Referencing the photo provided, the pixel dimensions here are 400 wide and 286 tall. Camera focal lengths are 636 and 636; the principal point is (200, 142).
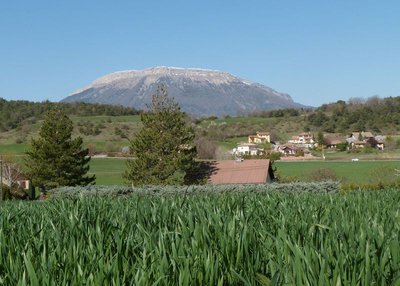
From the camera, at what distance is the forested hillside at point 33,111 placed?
114 metres

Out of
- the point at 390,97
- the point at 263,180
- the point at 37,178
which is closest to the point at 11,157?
the point at 37,178

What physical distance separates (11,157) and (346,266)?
6969cm

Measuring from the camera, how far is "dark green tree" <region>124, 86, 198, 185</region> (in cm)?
5040

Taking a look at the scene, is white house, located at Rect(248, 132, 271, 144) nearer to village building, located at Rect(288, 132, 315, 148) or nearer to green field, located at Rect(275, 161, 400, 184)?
village building, located at Rect(288, 132, 315, 148)

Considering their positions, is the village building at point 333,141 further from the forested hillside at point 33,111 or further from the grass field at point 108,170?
the forested hillside at point 33,111

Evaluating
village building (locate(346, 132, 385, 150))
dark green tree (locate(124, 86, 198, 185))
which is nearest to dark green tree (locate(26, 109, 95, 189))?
dark green tree (locate(124, 86, 198, 185))

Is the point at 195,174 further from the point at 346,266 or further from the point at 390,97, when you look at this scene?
the point at 390,97

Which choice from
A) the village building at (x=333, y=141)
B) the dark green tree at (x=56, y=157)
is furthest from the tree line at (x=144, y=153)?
the village building at (x=333, y=141)

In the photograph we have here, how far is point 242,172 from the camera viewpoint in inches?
1966

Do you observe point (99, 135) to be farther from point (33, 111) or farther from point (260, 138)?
point (260, 138)

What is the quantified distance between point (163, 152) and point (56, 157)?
9.63m

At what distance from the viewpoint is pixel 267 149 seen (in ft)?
335

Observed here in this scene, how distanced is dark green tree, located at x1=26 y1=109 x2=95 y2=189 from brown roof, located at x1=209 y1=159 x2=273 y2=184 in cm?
1158

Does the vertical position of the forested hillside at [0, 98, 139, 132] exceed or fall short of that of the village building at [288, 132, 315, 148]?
it exceeds it
